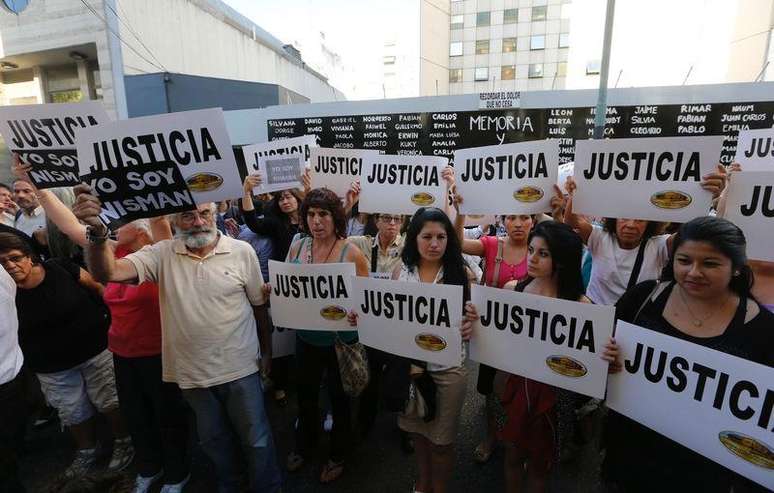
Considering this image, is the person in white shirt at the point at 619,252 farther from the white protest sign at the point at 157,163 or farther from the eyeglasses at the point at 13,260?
the eyeglasses at the point at 13,260

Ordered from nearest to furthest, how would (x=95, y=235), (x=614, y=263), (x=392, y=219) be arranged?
(x=95, y=235) → (x=614, y=263) → (x=392, y=219)

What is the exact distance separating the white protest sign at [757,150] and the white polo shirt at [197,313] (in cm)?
390

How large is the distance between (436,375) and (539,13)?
39339 mm

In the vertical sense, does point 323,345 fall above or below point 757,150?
below

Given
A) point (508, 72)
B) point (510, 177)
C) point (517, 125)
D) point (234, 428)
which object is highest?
point (508, 72)

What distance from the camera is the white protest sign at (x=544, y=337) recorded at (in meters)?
1.73

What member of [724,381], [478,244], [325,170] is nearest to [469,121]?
[325,170]

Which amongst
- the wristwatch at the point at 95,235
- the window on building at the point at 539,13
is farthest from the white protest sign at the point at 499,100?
the window on building at the point at 539,13

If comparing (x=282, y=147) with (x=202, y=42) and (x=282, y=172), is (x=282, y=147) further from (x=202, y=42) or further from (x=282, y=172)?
(x=202, y=42)

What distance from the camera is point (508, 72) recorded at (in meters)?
35.0

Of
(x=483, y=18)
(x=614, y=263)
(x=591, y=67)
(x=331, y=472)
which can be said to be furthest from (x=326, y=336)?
(x=483, y=18)

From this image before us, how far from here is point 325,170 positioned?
12.9 feet

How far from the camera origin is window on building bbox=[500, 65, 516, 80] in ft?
114

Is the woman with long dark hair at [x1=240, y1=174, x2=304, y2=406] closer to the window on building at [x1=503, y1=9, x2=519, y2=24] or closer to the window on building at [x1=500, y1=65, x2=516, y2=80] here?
the window on building at [x1=500, y1=65, x2=516, y2=80]
